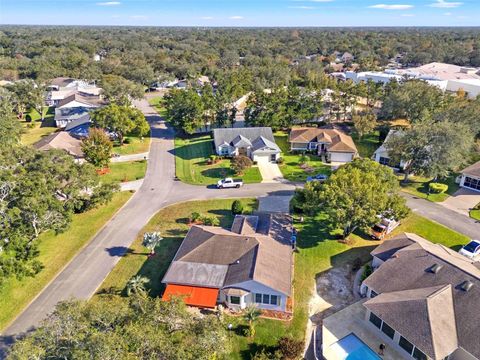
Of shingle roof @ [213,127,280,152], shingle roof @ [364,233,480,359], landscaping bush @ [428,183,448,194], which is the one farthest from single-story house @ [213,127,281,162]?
shingle roof @ [364,233,480,359]

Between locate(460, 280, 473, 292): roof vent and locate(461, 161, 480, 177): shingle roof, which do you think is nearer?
locate(460, 280, 473, 292): roof vent

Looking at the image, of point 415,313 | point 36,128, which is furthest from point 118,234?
point 36,128

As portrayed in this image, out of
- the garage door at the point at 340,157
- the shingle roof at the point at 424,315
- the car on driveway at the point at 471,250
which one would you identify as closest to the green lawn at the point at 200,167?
the garage door at the point at 340,157

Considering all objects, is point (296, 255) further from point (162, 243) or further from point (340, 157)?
point (340, 157)

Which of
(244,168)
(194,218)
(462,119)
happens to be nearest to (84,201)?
(194,218)

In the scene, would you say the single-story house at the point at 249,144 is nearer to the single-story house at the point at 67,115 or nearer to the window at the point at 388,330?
the single-story house at the point at 67,115

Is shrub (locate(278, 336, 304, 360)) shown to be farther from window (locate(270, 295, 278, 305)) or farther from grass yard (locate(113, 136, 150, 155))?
Result: grass yard (locate(113, 136, 150, 155))

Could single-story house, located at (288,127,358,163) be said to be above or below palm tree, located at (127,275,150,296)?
above
